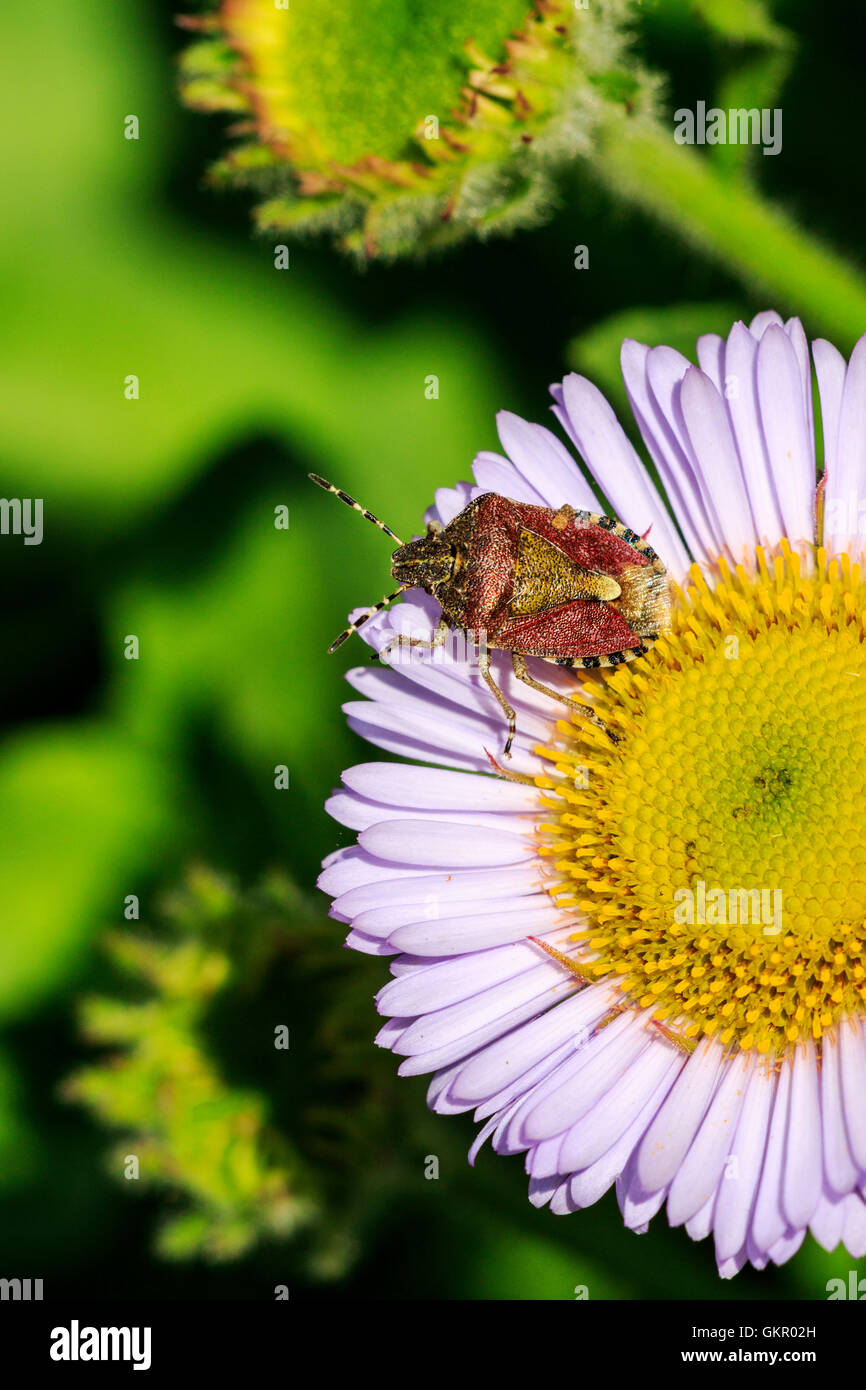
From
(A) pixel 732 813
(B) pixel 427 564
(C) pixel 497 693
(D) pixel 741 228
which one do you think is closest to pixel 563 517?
Answer: (B) pixel 427 564

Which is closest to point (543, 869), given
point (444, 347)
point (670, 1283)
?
point (670, 1283)

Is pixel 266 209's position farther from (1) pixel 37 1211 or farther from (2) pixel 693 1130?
(1) pixel 37 1211

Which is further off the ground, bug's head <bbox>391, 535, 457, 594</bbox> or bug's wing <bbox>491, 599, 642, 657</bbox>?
bug's head <bbox>391, 535, 457, 594</bbox>

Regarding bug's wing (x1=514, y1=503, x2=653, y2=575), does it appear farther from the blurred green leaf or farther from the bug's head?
the blurred green leaf

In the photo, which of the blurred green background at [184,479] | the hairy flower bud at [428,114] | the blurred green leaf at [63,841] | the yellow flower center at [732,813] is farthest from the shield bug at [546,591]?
the blurred green leaf at [63,841]

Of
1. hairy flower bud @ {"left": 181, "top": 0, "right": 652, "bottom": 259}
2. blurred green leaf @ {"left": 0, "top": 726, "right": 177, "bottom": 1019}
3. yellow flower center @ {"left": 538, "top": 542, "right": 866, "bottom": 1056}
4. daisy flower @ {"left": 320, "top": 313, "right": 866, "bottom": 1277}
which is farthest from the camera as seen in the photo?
blurred green leaf @ {"left": 0, "top": 726, "right": 177, "bottom": 1019}

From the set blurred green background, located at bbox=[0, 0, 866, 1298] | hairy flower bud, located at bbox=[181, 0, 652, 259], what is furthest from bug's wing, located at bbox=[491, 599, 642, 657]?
blurred green background, located at bbox=[0, 0, 866, 1298]

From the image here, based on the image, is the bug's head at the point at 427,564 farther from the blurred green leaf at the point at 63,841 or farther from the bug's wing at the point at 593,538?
the blurred green leaf at the point at 63,841
